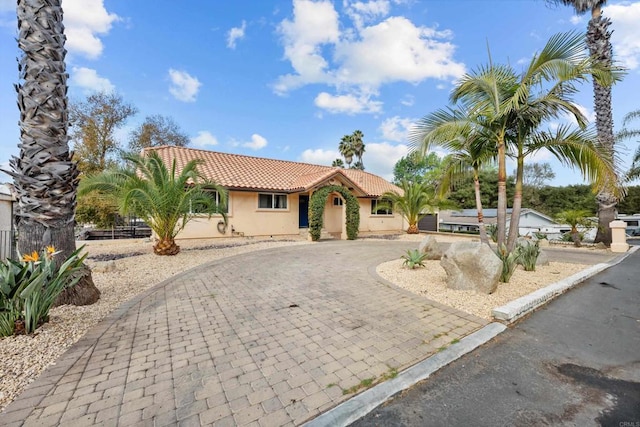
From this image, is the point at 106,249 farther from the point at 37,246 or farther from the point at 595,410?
the point at 595,410

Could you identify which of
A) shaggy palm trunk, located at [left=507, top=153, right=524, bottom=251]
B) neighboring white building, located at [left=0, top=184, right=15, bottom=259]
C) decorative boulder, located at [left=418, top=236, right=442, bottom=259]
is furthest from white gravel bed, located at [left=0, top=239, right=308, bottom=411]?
shaggy palm trunk, located at [left=507, top=153, right=524, bottom=251]

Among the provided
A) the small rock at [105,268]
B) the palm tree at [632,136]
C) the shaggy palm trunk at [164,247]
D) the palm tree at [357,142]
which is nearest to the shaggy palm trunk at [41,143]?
the small rock at [105,268]

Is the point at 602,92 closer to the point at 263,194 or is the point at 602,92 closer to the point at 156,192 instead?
the point at 263,194

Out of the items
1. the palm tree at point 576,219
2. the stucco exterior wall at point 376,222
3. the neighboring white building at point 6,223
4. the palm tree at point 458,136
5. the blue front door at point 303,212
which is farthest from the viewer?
the stucco exterior wall at point 376,222

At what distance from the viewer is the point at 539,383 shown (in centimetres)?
288

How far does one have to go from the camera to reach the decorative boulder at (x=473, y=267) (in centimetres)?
560

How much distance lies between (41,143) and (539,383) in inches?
310

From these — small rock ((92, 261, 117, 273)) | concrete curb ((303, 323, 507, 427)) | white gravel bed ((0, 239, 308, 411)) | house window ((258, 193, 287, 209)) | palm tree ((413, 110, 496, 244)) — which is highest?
palm tree ((413, 110, 496, 244))

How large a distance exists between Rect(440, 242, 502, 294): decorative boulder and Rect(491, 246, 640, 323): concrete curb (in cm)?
Result: 62

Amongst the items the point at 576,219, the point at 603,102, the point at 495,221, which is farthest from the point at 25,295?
the point at 495,221

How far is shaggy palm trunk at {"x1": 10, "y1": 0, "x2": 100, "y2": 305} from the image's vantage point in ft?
14.8

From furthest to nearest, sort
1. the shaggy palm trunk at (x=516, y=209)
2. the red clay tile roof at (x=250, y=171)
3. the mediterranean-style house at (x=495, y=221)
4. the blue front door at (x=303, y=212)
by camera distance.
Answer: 1. the mediterranean-style house at (x=495, y=221)
2. the blue front door at (x=303, y=212)
3. the red clay tile roof at (x=250, y=171)
4. the shaggy palm trunk at (x=516, y=209)

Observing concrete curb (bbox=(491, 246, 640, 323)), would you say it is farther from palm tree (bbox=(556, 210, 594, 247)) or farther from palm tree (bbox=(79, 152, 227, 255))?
palm tree (bbox=(79, 152, 227, 255))

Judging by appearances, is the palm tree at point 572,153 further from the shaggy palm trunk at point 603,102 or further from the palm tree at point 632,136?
the palm tree at point 632,136
